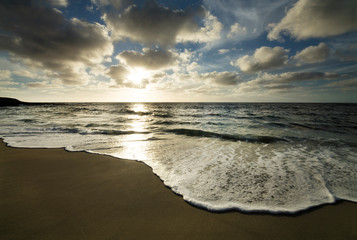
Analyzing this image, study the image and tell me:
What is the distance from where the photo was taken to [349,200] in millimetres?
2969

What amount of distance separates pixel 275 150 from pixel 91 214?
7.00 metres

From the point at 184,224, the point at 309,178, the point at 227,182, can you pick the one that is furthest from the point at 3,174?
the point at 309,178

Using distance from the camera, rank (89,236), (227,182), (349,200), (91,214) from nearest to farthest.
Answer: (89,236) → (91,214) → (349,200) → (227,182)

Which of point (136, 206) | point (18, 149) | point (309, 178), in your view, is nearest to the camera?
point (136, 206)

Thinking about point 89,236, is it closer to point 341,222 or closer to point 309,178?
point 341,222

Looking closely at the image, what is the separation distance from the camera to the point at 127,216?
2.45 m

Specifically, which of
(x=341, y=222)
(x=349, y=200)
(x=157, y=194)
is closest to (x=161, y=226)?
(x=157, y=194)

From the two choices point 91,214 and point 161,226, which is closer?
point 161,226

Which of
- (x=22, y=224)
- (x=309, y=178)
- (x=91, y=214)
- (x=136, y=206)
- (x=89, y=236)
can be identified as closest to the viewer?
(x=89, y=236)

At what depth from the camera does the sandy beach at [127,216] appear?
2.14m

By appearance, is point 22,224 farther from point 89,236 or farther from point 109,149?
point 109,149

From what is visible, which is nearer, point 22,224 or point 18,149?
point 22,224

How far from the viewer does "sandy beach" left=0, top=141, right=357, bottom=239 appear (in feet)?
7.04

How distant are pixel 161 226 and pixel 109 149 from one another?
4875mm
